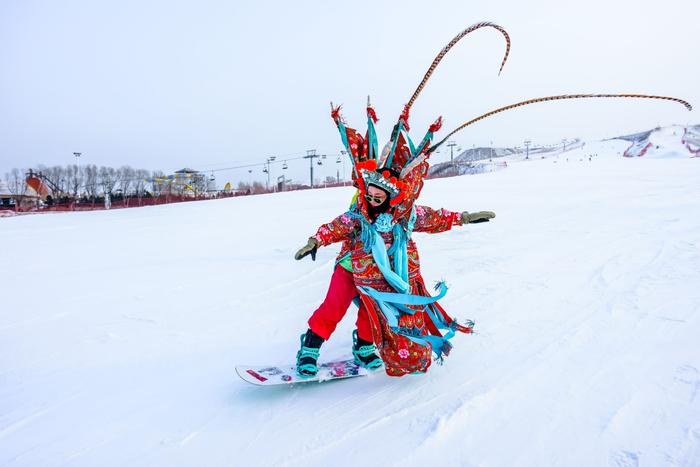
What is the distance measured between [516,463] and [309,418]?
43.3 inches

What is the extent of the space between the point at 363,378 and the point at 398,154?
153cm

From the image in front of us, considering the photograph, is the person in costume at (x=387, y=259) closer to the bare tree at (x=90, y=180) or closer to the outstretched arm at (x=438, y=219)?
the outstretched arm at (x=438, y=219)

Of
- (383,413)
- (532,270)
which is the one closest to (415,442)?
(383,413)

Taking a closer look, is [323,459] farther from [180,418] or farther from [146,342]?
[146,342]

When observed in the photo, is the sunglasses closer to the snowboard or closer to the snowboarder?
the snowboarder

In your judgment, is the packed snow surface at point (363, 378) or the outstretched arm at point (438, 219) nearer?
the packed snow surface at point (363, 378)

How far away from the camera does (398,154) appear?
9.15ft

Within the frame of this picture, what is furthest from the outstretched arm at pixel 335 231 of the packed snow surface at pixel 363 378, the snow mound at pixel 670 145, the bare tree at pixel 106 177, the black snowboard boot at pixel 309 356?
the bare tree at pixel 106 177

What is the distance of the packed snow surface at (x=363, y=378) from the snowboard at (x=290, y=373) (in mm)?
80

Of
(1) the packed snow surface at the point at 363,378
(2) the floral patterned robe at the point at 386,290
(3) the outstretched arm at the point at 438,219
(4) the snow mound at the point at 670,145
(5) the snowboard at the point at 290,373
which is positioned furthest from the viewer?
(4) the snow mound at the point at 670,145

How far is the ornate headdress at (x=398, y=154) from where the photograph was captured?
2.61 metres

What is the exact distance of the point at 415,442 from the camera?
6.83 ft

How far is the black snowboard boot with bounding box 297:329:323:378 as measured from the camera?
2.75m

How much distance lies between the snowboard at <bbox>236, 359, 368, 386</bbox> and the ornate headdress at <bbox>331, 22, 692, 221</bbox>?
110 cm
